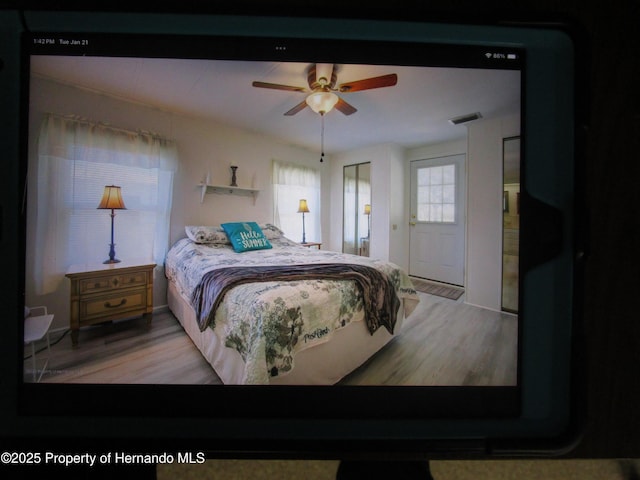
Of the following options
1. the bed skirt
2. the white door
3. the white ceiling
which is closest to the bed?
the bed skirt

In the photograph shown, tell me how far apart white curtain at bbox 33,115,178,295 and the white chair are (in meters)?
0.04

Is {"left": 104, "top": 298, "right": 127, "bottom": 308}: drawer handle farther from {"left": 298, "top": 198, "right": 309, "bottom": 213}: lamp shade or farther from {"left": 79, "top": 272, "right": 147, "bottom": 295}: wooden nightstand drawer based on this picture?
{"left": 298, "top": 198, "right": 309, "bottom": 213}: lamp shade

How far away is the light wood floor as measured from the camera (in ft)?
1.42

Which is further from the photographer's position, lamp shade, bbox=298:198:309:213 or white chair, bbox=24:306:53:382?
lamp shade, bbox=298:198:309:213

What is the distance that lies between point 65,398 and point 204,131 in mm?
659

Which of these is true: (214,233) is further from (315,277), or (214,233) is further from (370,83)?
(370,83)

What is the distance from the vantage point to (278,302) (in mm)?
574

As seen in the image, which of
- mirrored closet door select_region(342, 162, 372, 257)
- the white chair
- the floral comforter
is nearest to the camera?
the white chair

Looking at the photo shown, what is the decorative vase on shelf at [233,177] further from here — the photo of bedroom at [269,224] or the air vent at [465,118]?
the air vent at [465,118]

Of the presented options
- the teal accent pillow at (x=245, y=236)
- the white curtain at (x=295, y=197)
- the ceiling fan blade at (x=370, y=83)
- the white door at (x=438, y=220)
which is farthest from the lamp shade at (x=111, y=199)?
the white door at (x=438, y=220)

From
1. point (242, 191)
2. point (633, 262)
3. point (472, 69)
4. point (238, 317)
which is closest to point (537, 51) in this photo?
point (472, 69)

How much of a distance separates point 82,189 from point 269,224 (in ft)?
1.22

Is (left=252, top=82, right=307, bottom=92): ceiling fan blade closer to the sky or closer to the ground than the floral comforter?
closer to the sky

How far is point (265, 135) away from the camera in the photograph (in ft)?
2.24
